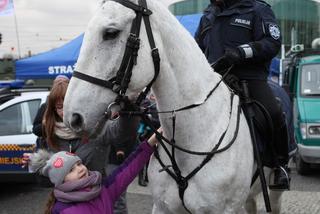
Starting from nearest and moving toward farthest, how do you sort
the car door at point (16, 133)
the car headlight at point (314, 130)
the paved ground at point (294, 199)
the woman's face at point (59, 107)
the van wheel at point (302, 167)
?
the woman's face at point (59, 107) < the paved ground at point (294, 199) < the car door at point (16, 133) < the car headlight at point (314, 130) < the van wheel at point (302, 167)

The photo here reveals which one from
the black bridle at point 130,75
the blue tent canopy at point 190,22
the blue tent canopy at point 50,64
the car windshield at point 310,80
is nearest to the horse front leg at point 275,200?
the black bridle at point 130,75

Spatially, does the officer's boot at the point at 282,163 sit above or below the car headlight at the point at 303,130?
above

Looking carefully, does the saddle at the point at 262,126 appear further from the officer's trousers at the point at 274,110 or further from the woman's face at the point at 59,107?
the woman's face at the point at 59,107

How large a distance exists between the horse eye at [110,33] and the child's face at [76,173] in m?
0.87

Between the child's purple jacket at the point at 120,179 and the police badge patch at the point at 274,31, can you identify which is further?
the police badge patch at the point at 274,31

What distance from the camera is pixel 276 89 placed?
14.1 feet

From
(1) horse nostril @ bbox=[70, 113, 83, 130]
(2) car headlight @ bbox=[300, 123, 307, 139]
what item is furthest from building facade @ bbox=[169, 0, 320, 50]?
(1) horse nostril @ bbox=[70, 113, 83, 130]

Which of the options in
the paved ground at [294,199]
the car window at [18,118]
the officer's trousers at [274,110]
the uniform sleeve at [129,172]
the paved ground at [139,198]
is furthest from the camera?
the car window at [18,118]

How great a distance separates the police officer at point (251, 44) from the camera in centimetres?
315

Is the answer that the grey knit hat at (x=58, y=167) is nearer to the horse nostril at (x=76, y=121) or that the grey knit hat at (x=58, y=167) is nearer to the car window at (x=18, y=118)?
the horse nostril at (x=76, y=121)

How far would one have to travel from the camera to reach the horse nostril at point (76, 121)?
228 cm

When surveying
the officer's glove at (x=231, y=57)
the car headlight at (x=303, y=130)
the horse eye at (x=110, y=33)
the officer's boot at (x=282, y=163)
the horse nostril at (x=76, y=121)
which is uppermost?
the horse eye at (x=110, y=33)

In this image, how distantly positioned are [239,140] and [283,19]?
37.3 m

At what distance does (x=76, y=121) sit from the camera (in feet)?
7.54
